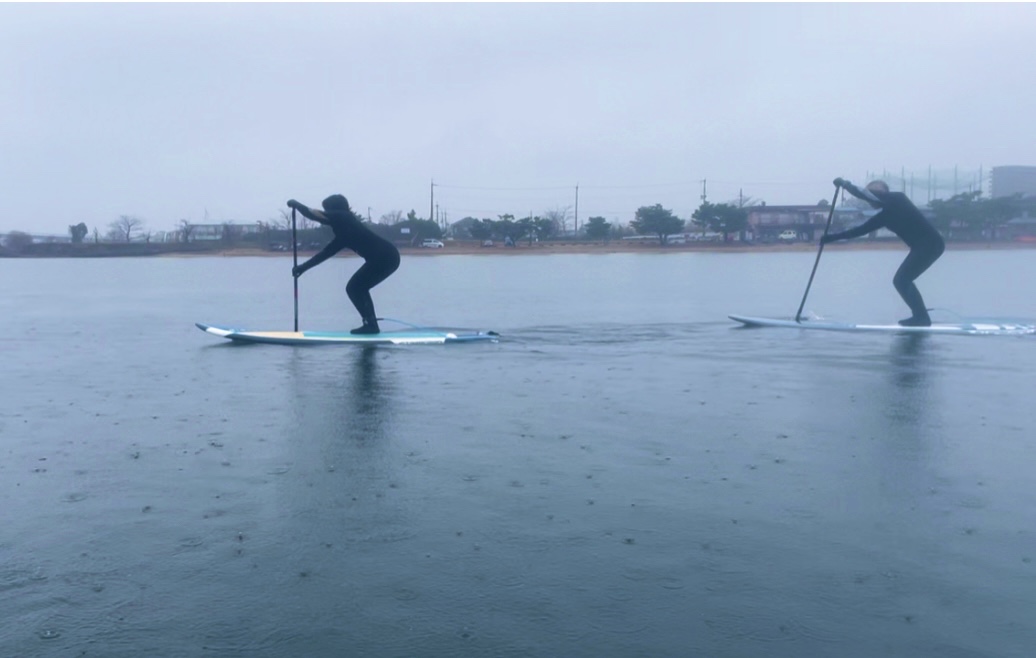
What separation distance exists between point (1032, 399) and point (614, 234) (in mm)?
71230

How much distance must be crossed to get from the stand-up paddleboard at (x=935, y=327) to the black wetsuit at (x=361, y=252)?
6.42 meters

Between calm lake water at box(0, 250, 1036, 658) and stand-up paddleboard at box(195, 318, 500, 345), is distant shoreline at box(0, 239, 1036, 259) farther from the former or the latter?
calm lake water at box(0, 250, 1036, 658)

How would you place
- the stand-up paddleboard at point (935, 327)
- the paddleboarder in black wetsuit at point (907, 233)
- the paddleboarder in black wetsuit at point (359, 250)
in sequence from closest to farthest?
the paddleboarder in black wetsuit at point (359, 250)
the stand-up paddleboard at point (935, 327)
the paddleboarder in black wetsuit at point (907, 233)

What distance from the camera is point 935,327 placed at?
18203mm

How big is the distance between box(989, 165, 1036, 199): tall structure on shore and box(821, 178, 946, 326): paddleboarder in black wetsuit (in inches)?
2693

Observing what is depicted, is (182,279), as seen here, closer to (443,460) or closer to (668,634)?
(443,460)

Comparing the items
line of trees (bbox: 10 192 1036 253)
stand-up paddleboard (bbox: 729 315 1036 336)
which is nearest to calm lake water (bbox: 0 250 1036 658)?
stand-up paddleboard (bbox: 729 315 1036 336)

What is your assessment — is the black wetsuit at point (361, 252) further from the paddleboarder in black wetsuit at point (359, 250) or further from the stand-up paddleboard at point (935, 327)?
the stand-up paddleboard at point (935, 327)

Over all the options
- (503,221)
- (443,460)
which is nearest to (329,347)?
(443,460)

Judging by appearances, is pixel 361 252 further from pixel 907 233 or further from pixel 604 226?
pixel 604 226

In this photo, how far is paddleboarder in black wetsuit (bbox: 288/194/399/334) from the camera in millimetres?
16938

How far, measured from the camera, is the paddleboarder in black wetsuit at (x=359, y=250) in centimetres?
1694

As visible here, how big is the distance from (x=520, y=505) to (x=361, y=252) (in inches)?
434

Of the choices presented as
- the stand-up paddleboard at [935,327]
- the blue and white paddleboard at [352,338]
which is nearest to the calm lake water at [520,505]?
the blue and white paddleboard at [352,338]
